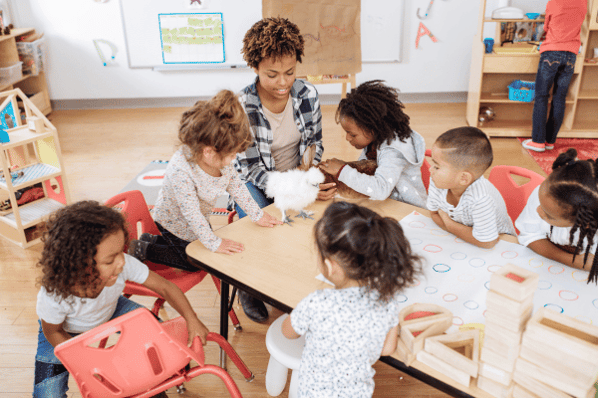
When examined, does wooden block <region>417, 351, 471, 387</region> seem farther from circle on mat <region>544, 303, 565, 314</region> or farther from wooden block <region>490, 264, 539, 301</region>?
circle on mat <region>544, 303, 565, 314</region>

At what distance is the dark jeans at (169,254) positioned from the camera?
167 cm

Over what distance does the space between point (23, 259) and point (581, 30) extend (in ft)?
14.2

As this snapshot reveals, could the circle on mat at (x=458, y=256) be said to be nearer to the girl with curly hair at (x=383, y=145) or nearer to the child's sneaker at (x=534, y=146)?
the girl with curly hair at (x=383, y=145)

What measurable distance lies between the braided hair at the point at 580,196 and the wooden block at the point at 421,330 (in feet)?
1.42

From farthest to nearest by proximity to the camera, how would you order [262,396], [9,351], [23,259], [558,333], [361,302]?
[23,259] → [9,351] → [262,396] → [361,302] → [558,333]

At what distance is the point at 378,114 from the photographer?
167cm

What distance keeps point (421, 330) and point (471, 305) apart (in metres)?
0.18

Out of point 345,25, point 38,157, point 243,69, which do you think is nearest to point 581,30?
point 345,25

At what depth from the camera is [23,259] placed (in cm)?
256

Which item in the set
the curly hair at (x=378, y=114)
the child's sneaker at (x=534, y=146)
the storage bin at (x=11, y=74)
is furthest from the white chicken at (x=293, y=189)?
the storage bin at (x=11, y=74)

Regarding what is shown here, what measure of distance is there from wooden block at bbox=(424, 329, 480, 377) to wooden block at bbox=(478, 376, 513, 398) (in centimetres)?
2

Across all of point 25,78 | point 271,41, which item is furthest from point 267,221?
point 25,78

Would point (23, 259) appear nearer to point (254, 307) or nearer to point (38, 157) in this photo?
point (38, 157)

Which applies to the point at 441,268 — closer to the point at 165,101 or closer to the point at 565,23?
the point at 565,23
